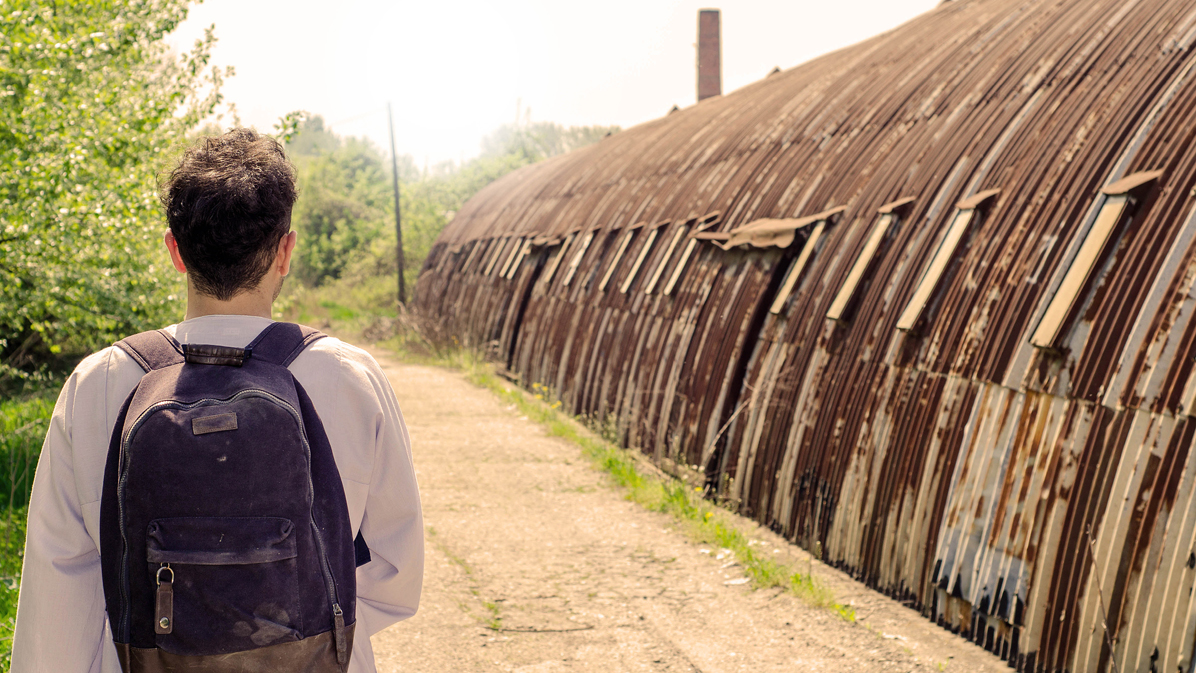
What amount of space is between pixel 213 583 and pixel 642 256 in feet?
34.1

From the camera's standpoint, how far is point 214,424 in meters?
1.76

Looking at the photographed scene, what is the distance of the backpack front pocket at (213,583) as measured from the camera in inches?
68.7

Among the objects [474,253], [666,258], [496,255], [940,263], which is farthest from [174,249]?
[474,253]

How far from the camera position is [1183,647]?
398cm

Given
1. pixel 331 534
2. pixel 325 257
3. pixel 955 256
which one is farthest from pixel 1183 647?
pixel 325 257

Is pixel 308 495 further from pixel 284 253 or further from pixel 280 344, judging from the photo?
pixel 284 253

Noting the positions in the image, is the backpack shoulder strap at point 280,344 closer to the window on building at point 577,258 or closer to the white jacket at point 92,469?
the white jacket at point 92,469

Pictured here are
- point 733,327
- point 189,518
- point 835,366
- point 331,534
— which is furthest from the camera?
point 733,327

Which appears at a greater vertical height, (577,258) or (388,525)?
(577,258)

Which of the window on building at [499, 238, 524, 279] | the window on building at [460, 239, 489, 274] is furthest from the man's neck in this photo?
the window on building at [460, 239, 489, 274]

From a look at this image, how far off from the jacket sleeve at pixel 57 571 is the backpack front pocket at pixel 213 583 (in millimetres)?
277

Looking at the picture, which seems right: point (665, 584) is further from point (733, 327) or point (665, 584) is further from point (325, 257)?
point (325, 257)

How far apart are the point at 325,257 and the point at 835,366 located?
42.7 m

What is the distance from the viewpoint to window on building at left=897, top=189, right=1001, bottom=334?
6.28 meters
